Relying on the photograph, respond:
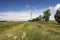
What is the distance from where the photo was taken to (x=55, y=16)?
8562 cm

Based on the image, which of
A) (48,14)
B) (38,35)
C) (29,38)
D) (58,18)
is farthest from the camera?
(48,14)

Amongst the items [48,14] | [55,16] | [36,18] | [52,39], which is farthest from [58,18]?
[52,39]

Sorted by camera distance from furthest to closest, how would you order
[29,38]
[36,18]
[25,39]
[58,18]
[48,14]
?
1. [36,18]
2. [48,14]
3. [58,18]
4. [29,38]
5. [25,39]

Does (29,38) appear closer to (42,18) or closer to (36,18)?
(42,18)

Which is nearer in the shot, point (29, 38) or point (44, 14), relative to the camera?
point (29, 38)

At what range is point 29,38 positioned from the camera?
54.8ft

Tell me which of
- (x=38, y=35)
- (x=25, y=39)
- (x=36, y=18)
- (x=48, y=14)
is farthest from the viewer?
(x=36, y=18)

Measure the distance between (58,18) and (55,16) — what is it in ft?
9.79

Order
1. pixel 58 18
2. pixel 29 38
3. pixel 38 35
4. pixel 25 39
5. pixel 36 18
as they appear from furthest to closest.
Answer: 1. pixel 36 18
2. pixel 58 18
3. pixel 38 35
4. pixel 29 38
5. pixel 25 39

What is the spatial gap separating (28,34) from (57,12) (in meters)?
71.9

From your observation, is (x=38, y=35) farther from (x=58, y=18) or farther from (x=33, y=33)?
(x=58, y=18)

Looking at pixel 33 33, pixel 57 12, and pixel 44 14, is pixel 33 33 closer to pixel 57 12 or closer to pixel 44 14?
pixel 57 12

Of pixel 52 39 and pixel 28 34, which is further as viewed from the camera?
pixel 52 39

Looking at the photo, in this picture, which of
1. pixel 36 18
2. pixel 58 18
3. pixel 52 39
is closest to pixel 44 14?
pixel 36 18
